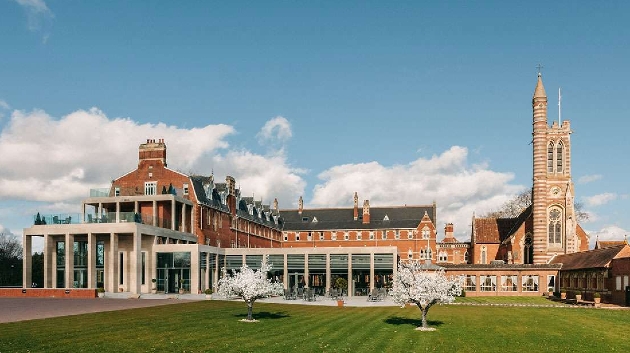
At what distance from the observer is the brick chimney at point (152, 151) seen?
2820 inches

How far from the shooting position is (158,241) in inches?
2544

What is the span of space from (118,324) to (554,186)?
209 feet

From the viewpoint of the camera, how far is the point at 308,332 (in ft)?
90.5

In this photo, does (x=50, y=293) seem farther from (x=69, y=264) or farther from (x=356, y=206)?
(x=356, y=206)

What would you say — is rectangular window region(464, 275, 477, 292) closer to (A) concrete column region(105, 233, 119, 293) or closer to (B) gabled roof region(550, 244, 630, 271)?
(B) gabled roof region(550, 244, 630, 271)

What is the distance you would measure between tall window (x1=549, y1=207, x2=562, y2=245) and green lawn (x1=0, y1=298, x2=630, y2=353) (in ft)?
134

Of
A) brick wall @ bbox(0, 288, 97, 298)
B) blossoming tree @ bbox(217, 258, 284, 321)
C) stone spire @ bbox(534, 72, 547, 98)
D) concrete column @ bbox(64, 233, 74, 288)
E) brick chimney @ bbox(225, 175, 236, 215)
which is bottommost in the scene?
brick wall @ bbox(0, 288, 97, 298)

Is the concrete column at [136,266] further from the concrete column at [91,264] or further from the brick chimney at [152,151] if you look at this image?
the brick chimney at [152,151]

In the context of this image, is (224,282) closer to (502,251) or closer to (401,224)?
(502,251)

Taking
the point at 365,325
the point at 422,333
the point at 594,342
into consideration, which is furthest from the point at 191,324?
the point at 594,342

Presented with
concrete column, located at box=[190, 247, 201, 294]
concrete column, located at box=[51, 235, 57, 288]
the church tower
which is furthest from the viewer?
the church tower

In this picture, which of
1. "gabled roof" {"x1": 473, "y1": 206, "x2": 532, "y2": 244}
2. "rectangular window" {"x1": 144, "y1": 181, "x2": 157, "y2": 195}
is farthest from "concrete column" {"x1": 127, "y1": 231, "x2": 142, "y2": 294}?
"gabled roof" {"x1": 473, "y1": 206, "x2": 532, "y2": 244}

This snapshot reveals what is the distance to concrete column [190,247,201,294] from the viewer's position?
61.3 m

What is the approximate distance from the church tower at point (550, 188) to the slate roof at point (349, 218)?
26.2 meters
